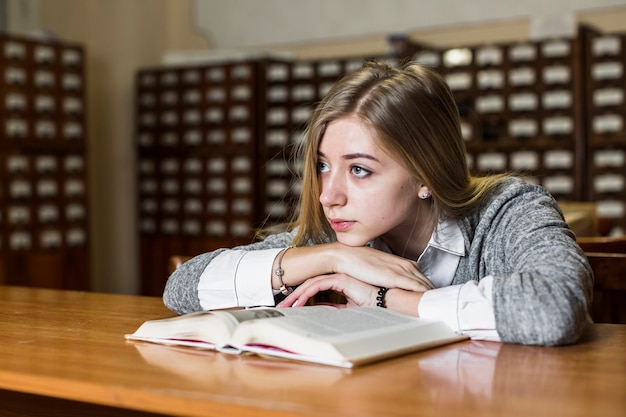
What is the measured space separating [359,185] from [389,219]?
87 mm

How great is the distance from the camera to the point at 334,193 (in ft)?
5.09

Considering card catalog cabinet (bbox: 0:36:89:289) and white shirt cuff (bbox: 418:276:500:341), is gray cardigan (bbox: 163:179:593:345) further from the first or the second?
card catalog cabinet (bbox: 0:36:89:289)

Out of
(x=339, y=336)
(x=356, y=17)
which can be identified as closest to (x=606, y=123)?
(x=356, y=17)

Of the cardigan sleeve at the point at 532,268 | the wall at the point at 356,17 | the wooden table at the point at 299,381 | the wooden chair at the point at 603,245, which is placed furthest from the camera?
the wall at the point at 356,17

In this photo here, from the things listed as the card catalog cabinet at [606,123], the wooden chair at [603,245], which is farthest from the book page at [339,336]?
the card catalog cabinet at [606,123]

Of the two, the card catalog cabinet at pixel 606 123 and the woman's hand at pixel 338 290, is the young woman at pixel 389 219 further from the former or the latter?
the card catalog cabinet at pixel 606 123

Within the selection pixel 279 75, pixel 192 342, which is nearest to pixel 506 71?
pixel 279 75

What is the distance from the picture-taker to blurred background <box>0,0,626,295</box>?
435cm

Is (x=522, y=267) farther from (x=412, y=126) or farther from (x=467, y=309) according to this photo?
(x=412, y=126)

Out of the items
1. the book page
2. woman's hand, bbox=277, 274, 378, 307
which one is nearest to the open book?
the book page

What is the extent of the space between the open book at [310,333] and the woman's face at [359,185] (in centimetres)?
26

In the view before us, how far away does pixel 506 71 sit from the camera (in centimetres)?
442

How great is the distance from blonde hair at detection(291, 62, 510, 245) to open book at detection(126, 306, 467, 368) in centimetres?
36

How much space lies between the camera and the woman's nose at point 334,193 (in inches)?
61.2
